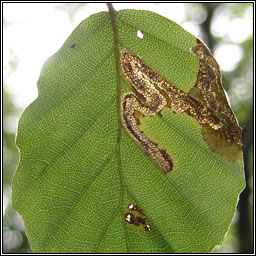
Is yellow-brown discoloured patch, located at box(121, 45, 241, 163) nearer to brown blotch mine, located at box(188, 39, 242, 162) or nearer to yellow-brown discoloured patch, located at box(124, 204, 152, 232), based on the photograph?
brown blotch mine, located at box(188, 39, 242, 162)

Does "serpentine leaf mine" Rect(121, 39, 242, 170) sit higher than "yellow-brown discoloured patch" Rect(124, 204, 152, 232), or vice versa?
"serpentine leaf mine" Rect(121, 39, 242, 170)

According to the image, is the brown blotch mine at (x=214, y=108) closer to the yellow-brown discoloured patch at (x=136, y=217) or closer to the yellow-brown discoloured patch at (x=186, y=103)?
the yellow-brown discoloured patch at (x=186, y=103)

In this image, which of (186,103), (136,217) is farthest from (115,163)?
(186,103)

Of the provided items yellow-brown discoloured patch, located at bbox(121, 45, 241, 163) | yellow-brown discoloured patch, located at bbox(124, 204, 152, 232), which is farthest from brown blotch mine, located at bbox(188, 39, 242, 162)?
yellow-brown discoloured patch, located at bbox(124, 204, 152, 232)

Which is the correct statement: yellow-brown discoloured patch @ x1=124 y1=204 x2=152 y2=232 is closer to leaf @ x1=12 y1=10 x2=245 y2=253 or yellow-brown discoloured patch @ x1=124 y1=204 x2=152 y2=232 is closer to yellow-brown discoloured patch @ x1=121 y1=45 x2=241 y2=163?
leaf @ x1=12 y1=10 x2=245 y2=253

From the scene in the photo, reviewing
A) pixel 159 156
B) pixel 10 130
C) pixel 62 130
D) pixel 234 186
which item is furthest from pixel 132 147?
pixel 10 130

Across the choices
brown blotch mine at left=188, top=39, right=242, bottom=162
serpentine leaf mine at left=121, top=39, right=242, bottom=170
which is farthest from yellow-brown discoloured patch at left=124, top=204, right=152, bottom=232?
brown blotch mine at left=188, top=39, right=242, bottom=162
